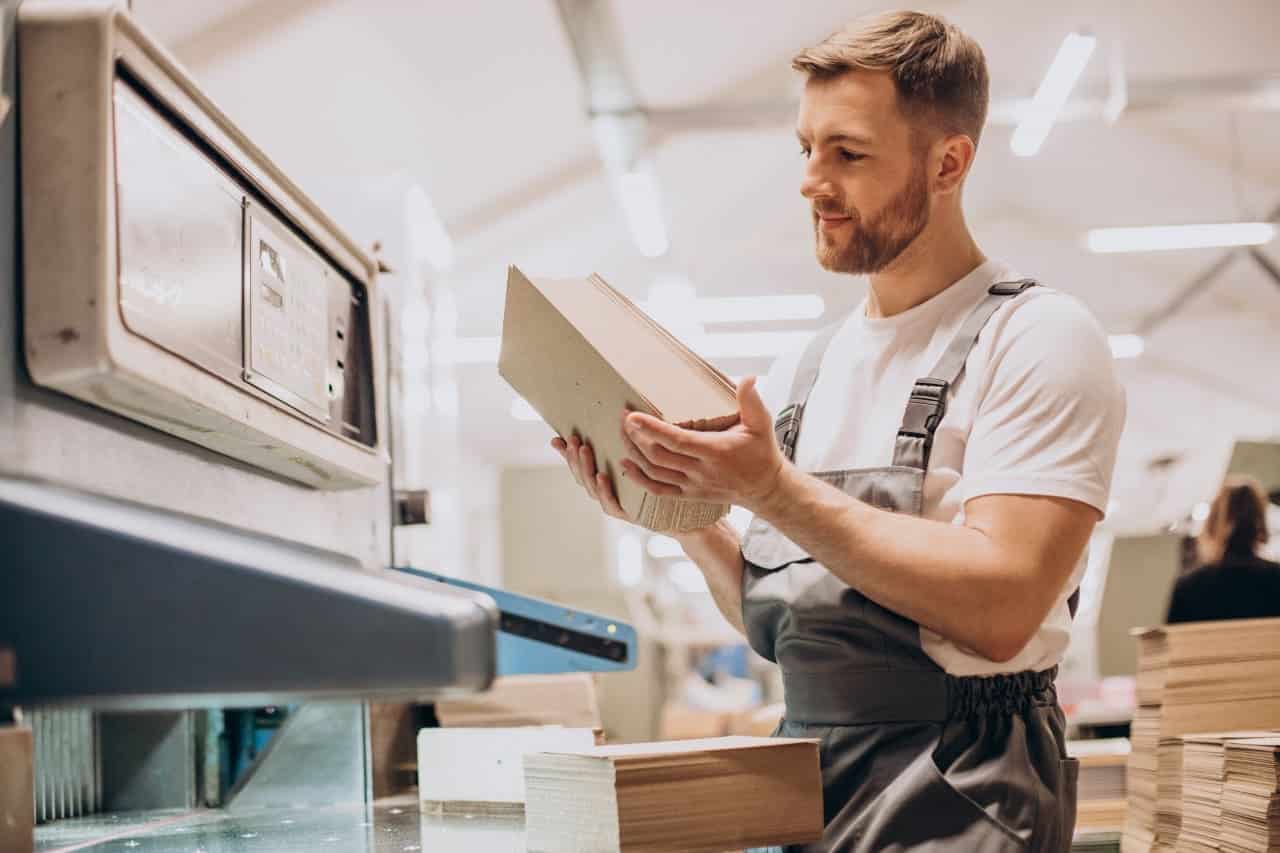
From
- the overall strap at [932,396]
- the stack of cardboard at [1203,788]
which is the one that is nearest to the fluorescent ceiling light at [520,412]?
the stack of cardboard at [1203,788]

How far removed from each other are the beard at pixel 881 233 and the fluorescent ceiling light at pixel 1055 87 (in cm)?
416

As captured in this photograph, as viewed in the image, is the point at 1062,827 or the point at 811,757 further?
the point at 1062,827

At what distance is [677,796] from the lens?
1.20m

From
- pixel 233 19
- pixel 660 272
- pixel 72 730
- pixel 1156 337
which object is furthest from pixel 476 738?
pixel 1156 337

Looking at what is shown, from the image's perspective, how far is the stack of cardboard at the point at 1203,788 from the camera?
2.27 meters

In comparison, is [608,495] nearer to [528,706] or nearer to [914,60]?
[914,60]

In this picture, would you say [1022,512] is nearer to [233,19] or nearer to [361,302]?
[361,302]

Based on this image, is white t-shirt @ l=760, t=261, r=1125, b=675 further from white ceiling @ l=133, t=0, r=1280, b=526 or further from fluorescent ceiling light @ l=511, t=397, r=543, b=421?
fluorescent ceiling light @ l=511, t=397, r=543, b=421

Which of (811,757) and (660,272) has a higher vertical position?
(660,272)

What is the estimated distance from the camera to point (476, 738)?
1739 mm

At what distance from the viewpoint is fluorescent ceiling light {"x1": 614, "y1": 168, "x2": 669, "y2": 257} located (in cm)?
697

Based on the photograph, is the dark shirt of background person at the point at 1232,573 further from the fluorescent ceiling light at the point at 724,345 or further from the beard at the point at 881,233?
the fluorescent ceiling light at the point at 724,345

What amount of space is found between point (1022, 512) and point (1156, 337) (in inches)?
461

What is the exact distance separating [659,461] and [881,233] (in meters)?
0.48
